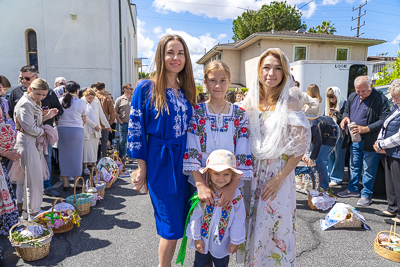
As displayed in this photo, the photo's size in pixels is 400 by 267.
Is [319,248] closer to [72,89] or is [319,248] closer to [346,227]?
[346,227]

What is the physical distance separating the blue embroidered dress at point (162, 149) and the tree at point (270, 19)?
1242 inches

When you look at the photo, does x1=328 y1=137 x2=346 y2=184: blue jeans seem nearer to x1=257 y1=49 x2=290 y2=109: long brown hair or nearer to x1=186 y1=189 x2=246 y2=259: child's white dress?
x1=257 y1=49 x2=290 y2=109: long brown hair

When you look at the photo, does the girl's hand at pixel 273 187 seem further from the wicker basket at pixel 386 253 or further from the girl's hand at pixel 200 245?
the wicker basket at pixel 386 253

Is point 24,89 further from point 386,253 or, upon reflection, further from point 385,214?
point 385,214

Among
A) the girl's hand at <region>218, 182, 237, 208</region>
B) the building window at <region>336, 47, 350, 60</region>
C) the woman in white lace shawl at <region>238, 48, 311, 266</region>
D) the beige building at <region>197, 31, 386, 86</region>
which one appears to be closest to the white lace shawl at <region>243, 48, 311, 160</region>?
the woman in white lace shawl at <region>238, 48, 311, 266</region>

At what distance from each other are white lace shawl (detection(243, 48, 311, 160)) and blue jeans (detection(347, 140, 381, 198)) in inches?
124

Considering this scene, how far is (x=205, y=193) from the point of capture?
1.94 meters

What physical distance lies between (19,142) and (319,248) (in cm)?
404

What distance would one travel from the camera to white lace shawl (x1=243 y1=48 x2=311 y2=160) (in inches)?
82.2

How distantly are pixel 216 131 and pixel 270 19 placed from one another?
33.4 meters

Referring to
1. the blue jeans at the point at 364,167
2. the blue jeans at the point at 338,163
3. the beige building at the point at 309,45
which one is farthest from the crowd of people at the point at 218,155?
the beige building at the point at 309,45

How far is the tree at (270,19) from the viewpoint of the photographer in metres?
31.6

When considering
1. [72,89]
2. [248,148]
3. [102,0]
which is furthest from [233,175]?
[102,0]

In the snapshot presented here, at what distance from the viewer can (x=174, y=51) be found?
204cm
